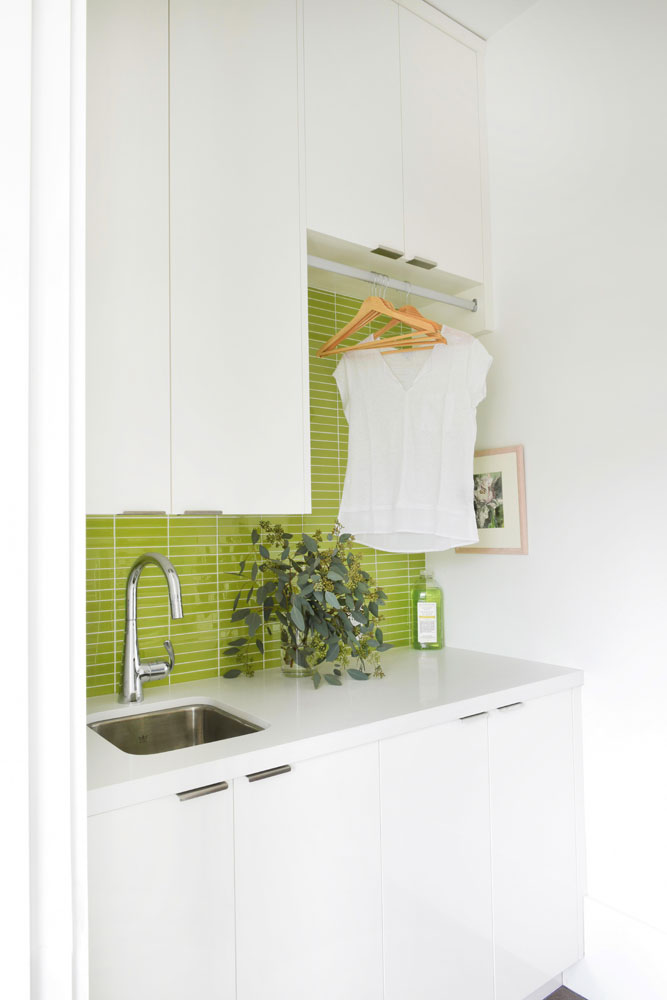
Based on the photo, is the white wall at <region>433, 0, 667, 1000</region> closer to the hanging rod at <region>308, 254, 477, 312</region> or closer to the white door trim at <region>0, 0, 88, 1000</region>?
the hanging rod at <region>308, 254, 477, 312</region>

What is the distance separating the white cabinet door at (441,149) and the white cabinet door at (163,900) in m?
1.57

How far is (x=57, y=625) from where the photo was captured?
2.50 feet

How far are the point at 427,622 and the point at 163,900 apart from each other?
1.34 m

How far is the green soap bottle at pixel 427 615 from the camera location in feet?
7.53

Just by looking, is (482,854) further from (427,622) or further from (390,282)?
(390,282)

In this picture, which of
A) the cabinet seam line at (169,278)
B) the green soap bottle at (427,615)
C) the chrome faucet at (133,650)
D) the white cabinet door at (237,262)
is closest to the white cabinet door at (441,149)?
the white cabinet door at (237,262)

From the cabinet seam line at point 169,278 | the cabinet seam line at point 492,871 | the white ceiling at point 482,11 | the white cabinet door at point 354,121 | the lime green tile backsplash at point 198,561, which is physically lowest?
the cabinet seam line at point 492,871

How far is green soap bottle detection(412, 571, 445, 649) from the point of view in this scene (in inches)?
90.4

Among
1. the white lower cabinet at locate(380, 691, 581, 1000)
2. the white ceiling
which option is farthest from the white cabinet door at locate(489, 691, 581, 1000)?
the white ceiling

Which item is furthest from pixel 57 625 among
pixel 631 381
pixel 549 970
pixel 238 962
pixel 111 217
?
pixel 549 970

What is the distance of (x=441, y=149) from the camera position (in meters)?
2.07

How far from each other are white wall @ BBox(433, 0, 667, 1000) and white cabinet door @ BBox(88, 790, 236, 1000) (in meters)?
1.14

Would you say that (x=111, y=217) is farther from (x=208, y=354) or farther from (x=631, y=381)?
(x=631, y=381)

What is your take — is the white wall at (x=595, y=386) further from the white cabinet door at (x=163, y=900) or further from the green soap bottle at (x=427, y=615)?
the white cabinet door at (x=163, y=900)
